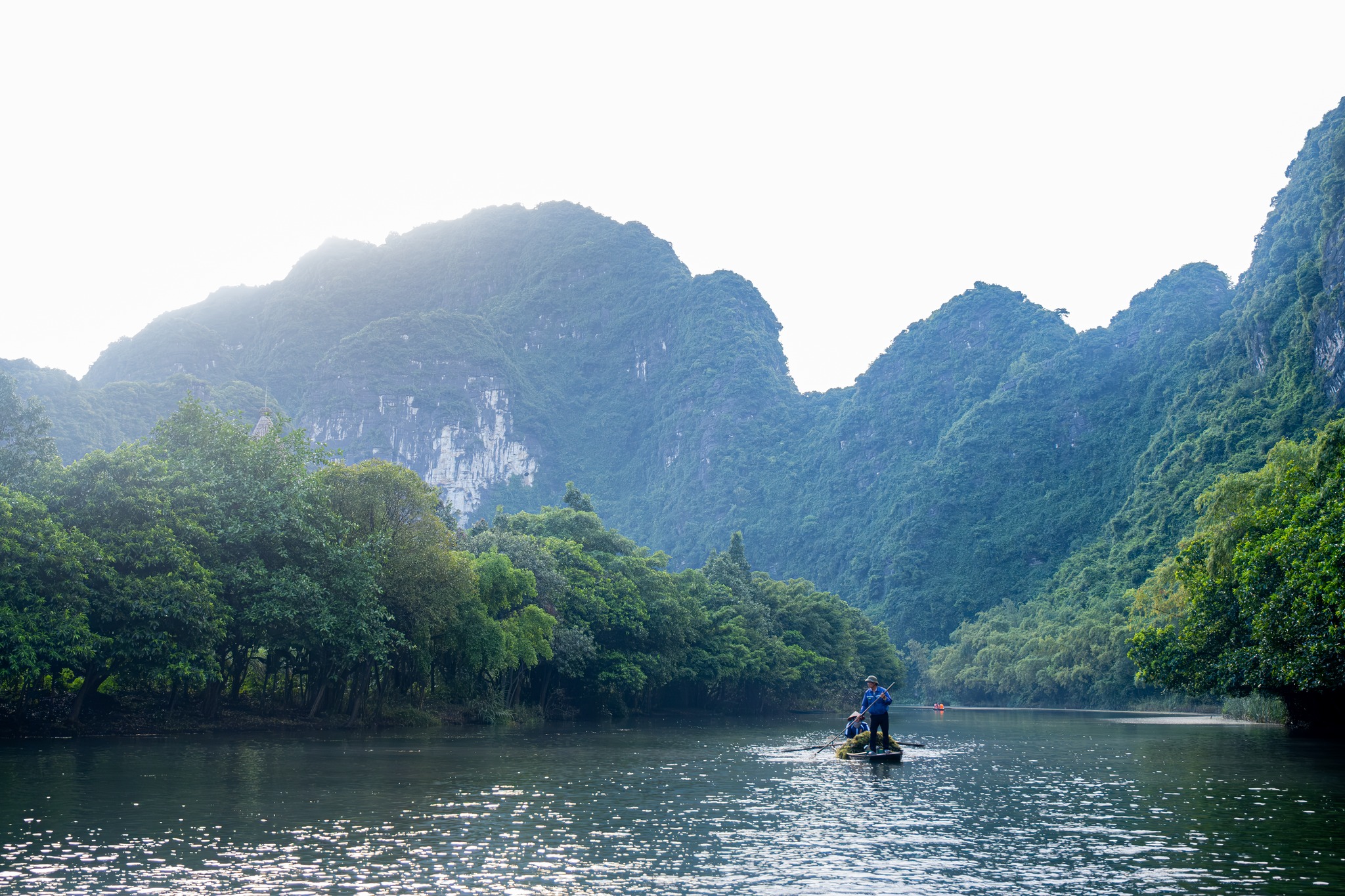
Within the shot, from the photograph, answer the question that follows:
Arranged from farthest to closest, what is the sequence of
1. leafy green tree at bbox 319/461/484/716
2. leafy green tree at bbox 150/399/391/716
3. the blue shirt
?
leafy green tree at bbox 319/461/484/716 → leafy green tree at bbox 150/399/391/716 → the blue shirt

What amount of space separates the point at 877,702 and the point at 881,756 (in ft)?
6.04

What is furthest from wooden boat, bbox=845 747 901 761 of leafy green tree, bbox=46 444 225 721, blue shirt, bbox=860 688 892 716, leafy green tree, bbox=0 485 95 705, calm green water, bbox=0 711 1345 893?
leafy green tree, bbox=0 485 95 705

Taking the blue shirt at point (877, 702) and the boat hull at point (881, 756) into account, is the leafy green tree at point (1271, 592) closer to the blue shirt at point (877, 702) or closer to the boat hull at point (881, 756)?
the blue shirt at point (877, 702)

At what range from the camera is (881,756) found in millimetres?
35125

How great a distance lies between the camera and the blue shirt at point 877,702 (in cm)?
3491

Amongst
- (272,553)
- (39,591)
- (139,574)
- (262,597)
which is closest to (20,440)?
(272,553)

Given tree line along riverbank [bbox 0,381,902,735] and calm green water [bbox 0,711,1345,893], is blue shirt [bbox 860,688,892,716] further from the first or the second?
tree line along riverbank [bbox 0,381,902,735]

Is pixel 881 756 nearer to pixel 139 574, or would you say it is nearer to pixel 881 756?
pixel 881 756

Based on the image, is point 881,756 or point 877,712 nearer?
point 881,756

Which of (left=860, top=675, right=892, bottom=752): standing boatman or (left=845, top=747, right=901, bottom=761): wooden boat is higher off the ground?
(left=860, top=675, right=892, bottom=752): standing boatman

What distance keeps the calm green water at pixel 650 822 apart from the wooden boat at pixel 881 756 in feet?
1.43

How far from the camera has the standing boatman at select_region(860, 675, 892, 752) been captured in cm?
3494

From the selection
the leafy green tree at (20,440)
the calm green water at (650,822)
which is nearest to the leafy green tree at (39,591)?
the calm green water at (650,822)

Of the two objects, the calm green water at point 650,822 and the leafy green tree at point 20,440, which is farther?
the leafy green tree at point 20,440
